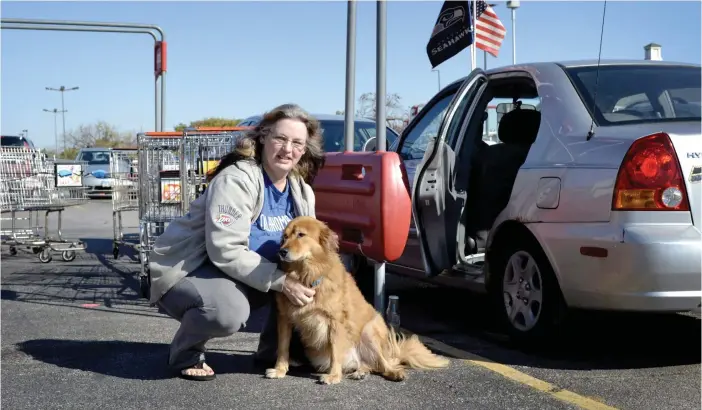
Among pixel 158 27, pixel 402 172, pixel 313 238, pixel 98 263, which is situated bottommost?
pixel 98 263

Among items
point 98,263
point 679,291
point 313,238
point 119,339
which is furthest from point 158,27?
point 679,291

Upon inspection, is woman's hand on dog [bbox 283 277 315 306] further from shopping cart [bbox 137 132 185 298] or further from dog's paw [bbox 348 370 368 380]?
shopping cart [bbox 137 132 185 298]

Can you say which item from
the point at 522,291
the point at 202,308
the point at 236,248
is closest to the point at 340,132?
the point at 522,291

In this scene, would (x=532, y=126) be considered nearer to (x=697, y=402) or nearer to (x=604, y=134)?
(x=604, y=134)

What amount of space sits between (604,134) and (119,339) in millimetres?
3546

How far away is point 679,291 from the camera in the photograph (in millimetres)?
3996

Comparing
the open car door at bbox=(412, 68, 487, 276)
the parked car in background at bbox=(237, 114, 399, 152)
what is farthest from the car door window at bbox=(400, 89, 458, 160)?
the parked car in background at bbox=(237, 114, 399, 152)

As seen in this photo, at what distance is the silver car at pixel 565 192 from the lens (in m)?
4.01

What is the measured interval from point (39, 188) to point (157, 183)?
154 inches

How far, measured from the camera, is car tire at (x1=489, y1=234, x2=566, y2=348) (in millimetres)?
4598

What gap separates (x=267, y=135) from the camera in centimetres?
453

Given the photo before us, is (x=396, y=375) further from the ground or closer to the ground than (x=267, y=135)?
closer to the ground

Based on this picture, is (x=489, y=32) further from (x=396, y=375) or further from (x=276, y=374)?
(x=276, y=374)

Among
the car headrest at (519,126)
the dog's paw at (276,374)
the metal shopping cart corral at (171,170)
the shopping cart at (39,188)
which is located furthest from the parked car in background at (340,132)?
the dog's paw at (276,374)
